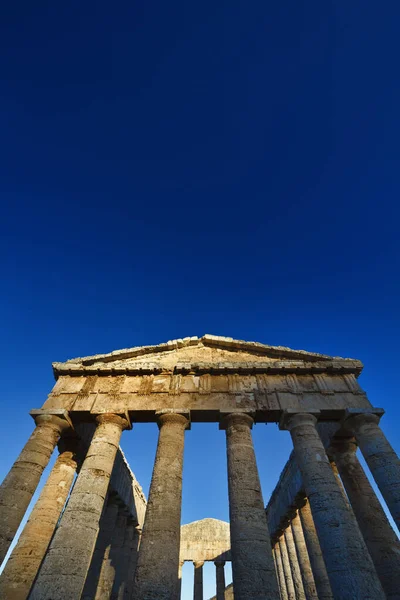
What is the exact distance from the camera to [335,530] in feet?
29.0

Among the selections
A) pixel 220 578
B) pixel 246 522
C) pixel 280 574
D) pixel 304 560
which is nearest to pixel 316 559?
pixel 304 560

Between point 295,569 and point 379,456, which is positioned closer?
point 379,456

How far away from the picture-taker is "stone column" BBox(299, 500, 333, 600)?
12890 millimetres

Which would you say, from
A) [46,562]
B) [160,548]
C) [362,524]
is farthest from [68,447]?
[362,524]

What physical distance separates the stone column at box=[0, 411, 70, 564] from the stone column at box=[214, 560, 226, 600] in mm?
19743

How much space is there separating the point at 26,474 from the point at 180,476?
499cm

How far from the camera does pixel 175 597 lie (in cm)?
746

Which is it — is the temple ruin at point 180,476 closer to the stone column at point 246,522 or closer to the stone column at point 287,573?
the stone column at point 246,522

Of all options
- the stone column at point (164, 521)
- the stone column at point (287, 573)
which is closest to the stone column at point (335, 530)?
the stone column at point (164, 521)

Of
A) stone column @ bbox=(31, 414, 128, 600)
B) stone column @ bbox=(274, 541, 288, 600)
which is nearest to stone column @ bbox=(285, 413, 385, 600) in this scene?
stone column @ bbox=(31, 414, 128, 600)

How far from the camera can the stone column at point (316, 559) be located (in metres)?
12.9

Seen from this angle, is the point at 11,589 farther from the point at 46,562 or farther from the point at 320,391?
the point at 320,391

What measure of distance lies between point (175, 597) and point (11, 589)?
538cm

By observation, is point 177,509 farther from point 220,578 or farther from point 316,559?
point 220,578
